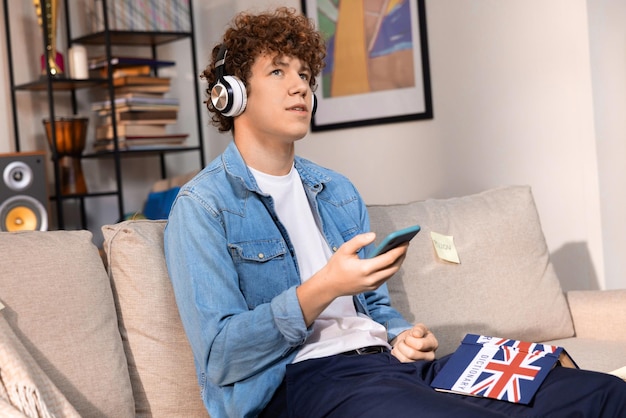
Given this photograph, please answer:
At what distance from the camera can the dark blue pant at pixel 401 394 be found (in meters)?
1.55

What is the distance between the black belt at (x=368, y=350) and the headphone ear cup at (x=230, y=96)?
57cm

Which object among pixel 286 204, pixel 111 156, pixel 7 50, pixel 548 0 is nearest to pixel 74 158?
pixel 111 156

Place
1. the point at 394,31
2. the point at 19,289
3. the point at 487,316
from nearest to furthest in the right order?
the point at 19,289 → the point at 487,316 → the point at 394,31

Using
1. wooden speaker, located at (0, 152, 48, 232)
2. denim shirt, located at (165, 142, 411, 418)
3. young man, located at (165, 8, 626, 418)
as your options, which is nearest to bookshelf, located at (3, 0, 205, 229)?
wooden speaker, located at (0, 152, 48, 232)

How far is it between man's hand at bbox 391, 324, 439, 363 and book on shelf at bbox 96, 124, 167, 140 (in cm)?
289

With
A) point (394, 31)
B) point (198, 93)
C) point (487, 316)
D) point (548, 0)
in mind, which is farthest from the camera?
point (198, 93)

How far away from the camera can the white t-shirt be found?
181 cm

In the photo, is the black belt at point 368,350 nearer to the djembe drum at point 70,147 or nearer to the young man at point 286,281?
the young man at point 286,281

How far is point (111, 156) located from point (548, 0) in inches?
93.0

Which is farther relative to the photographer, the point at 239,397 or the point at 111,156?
the point at 111,156

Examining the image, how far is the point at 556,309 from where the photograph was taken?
2.65m

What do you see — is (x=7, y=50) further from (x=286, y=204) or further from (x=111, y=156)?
(x=286, y=204)

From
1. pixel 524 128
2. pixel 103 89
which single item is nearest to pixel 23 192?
pixel 103 89

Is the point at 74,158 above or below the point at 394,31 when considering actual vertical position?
below
